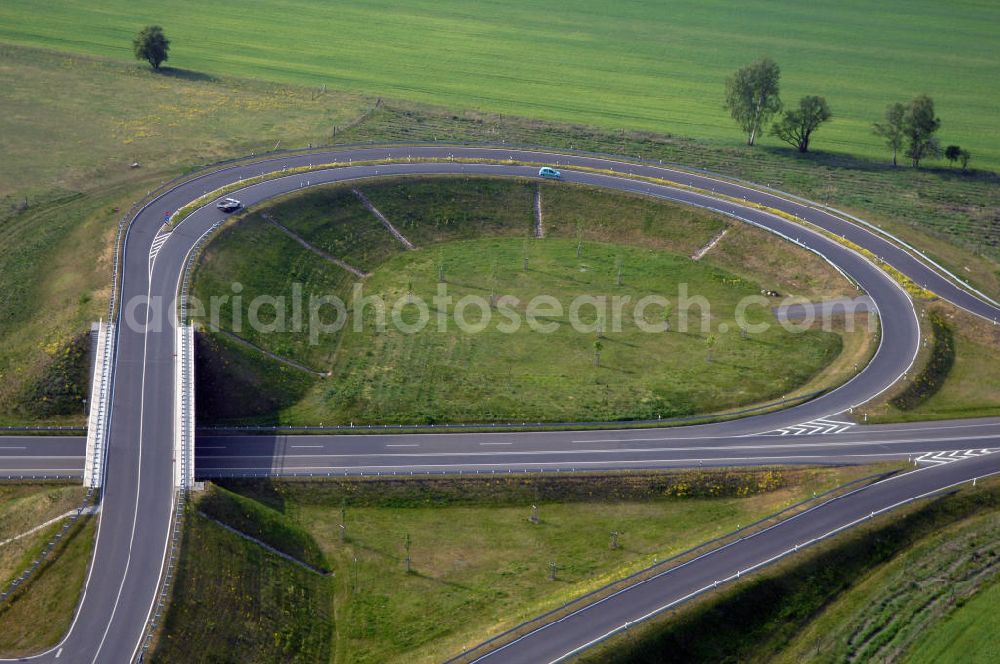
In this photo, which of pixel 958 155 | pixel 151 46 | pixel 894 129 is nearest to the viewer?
pixel 958 155

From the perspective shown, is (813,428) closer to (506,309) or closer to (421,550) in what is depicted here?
(506,309)

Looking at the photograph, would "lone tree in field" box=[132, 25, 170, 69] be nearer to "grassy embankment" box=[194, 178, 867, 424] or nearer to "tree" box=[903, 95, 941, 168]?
"grassy embankment" box=[194, 178, 867, 424]

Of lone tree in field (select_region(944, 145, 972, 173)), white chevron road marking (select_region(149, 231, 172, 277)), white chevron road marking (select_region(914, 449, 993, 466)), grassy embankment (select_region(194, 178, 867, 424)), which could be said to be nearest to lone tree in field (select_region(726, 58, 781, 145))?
lone tree in field (select_region(944, 145, 972, 173))

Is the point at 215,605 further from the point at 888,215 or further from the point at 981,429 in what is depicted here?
the point at 888,215

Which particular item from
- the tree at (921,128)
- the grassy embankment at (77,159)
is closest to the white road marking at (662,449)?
the grassy embankment at (77,159)

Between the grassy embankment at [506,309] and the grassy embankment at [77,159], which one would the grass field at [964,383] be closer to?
the grassy embankment at [506,309]

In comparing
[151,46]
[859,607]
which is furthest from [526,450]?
[151,46]

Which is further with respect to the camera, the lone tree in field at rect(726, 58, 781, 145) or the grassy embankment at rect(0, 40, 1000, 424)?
the lone tree in field at rect(726, 58, 781, 145)
